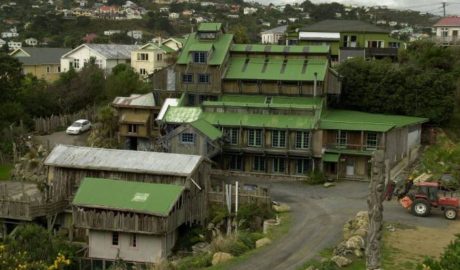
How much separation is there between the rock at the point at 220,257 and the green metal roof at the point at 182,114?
19.1 m

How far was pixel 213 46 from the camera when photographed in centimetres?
4819

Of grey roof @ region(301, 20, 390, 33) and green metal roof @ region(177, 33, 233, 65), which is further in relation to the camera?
grey roof @ region(301, 20, 390, 33)

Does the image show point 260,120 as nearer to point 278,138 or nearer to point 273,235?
point 278,138

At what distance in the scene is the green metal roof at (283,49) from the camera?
4641cm

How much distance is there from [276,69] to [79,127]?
16882mm

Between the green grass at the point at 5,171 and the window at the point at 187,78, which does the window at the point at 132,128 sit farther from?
the green grass at the point at 5,171

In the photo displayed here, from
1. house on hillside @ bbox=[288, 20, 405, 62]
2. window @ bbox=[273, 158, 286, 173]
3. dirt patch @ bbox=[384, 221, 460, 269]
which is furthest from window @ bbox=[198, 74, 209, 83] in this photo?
dirt patch @ bbox=[384, 221, 460, 269]

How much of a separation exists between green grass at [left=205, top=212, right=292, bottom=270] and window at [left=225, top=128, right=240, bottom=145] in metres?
10.6

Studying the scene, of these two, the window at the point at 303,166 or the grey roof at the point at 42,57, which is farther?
the grey roof at the point at 42,57

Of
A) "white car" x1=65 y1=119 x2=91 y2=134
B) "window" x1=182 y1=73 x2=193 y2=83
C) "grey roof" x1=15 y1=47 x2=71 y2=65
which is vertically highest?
"grey roof" x1=15 y1=47 x2=71 y2=65

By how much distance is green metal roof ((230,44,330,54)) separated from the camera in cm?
4641

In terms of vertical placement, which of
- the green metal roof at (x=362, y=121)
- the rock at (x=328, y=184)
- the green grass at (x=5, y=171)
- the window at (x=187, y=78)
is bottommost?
the green grass at (x=5, y=171)

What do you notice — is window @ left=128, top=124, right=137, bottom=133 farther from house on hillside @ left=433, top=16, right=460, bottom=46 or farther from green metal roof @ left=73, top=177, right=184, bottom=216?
house on hillside @ left=433, top=16, right=460, bottom=46

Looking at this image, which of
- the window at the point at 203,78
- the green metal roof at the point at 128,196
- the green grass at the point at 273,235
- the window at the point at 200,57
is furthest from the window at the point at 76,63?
the green grass at the point at 273,235
